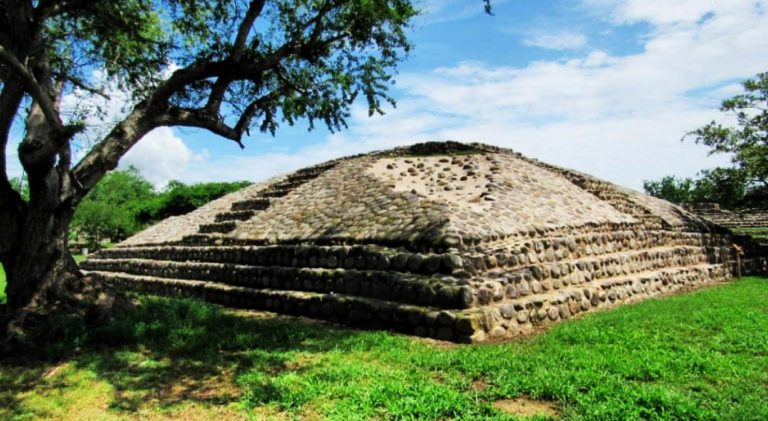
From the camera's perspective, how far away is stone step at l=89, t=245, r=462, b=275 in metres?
8.01

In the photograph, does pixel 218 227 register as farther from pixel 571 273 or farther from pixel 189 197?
pixel 189 197

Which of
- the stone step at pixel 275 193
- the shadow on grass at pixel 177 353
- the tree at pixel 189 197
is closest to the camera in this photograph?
the shadow on grass at pixel 177 353

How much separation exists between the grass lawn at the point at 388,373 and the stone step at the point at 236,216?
6.41m

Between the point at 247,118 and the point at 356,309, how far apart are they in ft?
11.9

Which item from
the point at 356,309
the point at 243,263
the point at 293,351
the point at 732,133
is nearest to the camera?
the point at 293,351

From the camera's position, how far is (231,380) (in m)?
5.21

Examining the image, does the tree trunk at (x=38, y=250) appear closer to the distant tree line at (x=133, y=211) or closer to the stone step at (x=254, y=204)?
the stone step at (x=254, y=204)

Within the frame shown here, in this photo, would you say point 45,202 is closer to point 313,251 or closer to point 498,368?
point 313,251

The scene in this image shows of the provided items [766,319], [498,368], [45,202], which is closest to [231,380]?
[498,368]

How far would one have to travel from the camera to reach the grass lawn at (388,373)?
14.0 feet

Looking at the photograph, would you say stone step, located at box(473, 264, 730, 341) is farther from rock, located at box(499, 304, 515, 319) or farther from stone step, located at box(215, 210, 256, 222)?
stone step, located at box(215, 210, 256, 222)

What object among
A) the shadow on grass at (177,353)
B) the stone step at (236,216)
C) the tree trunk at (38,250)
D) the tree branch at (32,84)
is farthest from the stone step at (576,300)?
the stone step at (236,216)

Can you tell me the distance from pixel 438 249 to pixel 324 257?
8.13 ft

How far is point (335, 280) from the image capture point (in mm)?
9109
